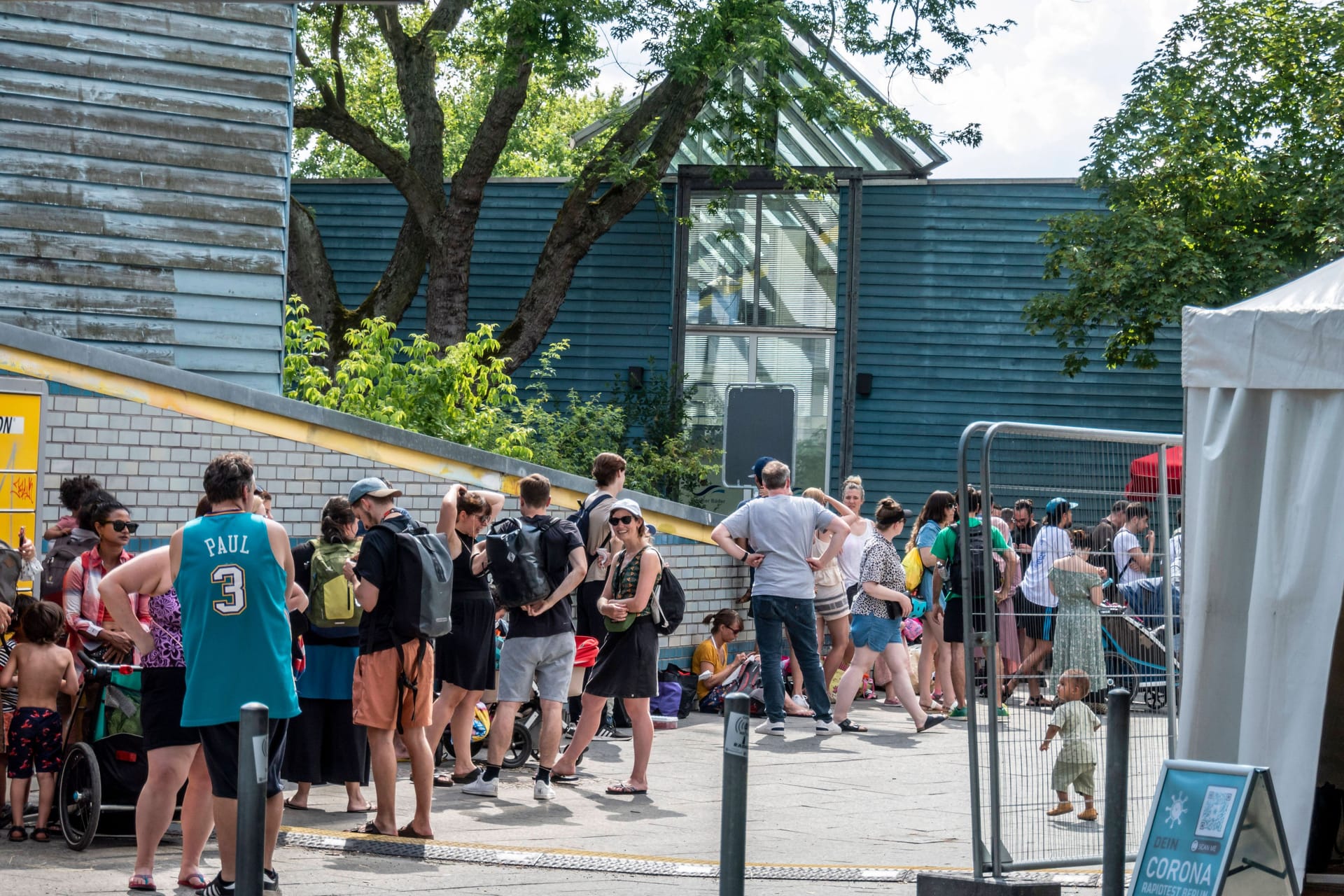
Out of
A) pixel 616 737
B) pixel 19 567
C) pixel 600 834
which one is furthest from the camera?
pixel 616 737

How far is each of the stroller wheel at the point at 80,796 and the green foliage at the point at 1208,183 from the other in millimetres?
15548

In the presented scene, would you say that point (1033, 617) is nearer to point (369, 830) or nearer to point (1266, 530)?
point (1266, 530)

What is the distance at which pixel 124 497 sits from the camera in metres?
10.3

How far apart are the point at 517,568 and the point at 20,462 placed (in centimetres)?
343

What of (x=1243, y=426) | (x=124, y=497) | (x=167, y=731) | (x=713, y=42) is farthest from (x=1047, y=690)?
(x=713, y=42)

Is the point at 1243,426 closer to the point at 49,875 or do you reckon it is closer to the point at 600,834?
the point at 600,834

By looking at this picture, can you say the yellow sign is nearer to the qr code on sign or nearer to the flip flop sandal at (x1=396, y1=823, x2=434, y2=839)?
the flip flop sandal at (x1=396, y1=823, x2=434, y2=839)

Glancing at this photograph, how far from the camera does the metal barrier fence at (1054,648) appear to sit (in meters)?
6.30

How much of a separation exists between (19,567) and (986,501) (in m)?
5.33

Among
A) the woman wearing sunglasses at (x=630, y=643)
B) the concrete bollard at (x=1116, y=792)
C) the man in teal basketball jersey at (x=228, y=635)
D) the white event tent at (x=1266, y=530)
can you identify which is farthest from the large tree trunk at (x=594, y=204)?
the concrete bollard at (x=1116, y=792)

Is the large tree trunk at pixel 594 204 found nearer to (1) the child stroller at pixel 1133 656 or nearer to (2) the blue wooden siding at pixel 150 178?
(2) the blue wooden siding at pixel 150 178

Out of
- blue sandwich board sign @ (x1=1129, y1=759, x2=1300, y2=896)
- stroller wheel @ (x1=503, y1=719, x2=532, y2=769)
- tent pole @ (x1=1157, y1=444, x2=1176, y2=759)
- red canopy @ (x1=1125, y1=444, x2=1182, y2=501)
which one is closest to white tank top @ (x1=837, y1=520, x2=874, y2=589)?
stroller wheel @ (x1=503, y1=719, x2=532, y2=769)

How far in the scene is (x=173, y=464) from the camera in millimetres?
10570

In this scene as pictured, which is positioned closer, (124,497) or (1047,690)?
(1047,690)
